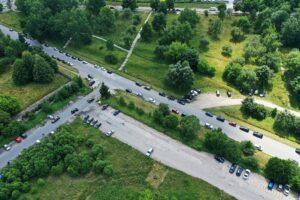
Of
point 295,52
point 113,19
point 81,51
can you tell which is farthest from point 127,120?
point 295,52

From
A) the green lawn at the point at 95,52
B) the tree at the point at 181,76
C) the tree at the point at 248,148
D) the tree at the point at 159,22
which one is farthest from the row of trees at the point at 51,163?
the tree at the point at 159,22

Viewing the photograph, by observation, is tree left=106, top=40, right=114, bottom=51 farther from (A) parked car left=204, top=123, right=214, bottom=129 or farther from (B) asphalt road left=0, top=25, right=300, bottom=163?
(A) parked car left=204, top=123, right=214, bottom=129

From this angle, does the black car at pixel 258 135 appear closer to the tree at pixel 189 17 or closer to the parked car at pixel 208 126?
the parked car at pixel 208 126

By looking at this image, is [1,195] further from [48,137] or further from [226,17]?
[226,17]

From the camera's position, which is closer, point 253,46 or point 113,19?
point 253,46

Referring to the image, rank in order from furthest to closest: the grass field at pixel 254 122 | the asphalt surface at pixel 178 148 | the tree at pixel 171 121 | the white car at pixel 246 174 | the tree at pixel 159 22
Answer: the tree at pixel 159 22
the grass field at pixel 254 122
the tree at pixel 171 121
the white car at pixel 246 174
the asphalt surface at pixel 178 148
